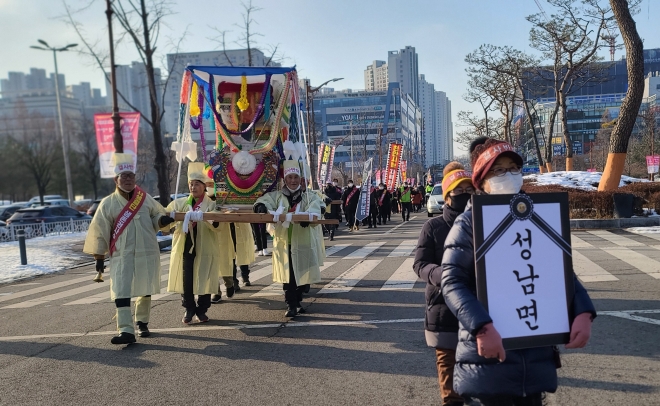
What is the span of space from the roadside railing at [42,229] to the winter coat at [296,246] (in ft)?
59.7

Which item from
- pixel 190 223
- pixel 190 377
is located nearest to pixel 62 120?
pixel 190 223

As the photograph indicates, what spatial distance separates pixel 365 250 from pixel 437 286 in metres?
9.84

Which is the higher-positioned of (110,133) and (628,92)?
(628,92)

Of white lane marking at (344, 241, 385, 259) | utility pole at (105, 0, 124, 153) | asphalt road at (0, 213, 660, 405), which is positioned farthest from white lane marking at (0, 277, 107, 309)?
utility pole at (105, 0, 124, 153)

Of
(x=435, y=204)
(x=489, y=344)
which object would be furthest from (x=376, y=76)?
(x=489, y=344)

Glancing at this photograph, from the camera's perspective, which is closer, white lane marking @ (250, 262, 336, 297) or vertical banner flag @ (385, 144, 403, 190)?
white lane marking @ (250, 262, 336, 297)

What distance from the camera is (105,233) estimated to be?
5723mm

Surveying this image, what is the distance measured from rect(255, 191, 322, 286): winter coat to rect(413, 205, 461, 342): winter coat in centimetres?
303

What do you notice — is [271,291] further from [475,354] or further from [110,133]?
[110,133]

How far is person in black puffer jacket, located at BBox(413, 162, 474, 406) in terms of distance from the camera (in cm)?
324

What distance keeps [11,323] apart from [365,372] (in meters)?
5.41

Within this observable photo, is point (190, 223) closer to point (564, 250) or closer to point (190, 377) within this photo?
point (190, 377)

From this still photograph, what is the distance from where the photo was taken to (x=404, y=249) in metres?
12.8

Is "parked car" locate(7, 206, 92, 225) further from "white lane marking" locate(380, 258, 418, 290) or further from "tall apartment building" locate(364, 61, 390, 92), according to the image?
"tall apartment building" locate(364, 61, 390, 92)
